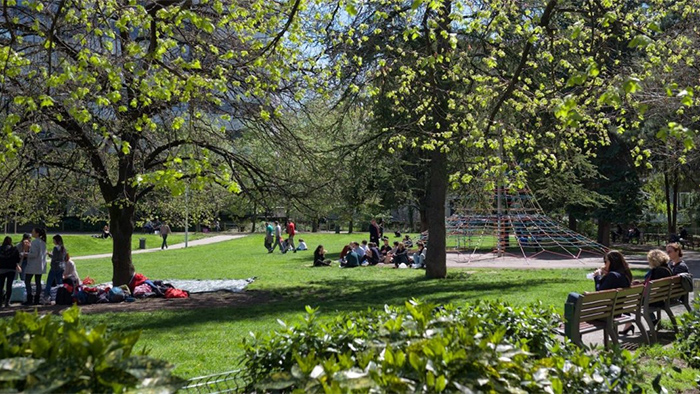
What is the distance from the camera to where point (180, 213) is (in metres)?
19.7

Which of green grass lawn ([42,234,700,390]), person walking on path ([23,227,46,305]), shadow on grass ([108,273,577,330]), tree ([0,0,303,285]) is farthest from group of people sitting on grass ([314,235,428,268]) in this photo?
person walking on path ([23,227,46,305])

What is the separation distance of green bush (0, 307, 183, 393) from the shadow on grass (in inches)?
316

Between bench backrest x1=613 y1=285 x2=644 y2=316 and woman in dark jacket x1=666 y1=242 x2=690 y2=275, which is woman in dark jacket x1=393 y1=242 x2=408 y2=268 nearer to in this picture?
woman in dark jacket x1=666 y1=242 x2=690 y2=275

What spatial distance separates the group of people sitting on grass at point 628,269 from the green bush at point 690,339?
1.30m

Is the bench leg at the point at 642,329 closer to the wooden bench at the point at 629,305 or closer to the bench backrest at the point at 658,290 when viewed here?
the wooden bench at the point at 629,305

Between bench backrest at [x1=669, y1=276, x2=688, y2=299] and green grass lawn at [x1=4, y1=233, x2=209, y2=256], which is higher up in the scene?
bench backrest at [x1=669, y1=276, x2=688, y2=299]

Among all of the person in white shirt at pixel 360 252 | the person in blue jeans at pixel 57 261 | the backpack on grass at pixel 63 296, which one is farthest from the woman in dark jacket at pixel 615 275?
the person in white shirt at pixel 360 252

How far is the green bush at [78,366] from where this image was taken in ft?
8.43

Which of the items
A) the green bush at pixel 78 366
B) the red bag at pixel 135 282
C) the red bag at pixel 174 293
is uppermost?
the green bush at pixel 78 366

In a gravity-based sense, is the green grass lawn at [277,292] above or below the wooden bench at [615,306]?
below

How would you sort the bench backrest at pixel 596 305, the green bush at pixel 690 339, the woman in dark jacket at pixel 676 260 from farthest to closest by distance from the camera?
1. the woman in dark jacket at pixel 676 260
2. the bench backrest at pixel 596 305
3. the green bush at pixel 690 339

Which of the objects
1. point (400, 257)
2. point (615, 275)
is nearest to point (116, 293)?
point (615, 275)

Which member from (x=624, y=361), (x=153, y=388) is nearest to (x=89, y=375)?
(x=153, y=388)

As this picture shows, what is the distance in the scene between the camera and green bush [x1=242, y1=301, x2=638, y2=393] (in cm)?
294
